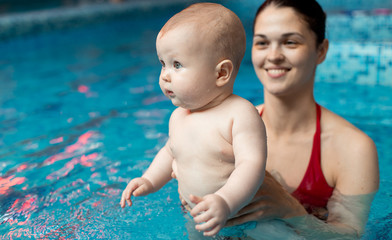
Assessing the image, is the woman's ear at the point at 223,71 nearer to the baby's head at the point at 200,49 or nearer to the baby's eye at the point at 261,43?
the baby's head at the point at 200,49

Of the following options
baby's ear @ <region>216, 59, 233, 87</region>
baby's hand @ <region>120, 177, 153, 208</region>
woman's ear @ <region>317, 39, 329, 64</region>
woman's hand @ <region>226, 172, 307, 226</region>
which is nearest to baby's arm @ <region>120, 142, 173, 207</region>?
baby's hand @ <region>120, 177, 153, 208</region>

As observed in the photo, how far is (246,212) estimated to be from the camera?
2.03 meters

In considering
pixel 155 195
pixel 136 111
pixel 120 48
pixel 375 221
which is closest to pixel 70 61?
pixel 120 48

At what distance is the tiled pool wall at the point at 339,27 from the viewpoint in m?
6.47

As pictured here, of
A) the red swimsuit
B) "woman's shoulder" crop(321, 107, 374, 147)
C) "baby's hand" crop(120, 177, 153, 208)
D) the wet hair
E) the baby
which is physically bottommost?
the red swimsuit

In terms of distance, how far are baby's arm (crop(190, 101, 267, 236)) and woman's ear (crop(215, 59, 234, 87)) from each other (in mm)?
114

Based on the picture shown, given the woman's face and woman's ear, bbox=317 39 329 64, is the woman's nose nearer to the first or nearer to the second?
the woman's face

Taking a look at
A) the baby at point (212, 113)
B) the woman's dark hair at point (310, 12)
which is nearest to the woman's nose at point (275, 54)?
the woman's dark hair at point (310, 12)

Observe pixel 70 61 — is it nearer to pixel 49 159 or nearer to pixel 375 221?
pixel 49 159

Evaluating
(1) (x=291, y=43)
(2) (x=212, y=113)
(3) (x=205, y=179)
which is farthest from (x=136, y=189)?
(1) (x=291, y=43)

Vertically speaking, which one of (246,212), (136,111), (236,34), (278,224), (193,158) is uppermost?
(236,34)

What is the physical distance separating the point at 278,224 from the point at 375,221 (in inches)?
33.4

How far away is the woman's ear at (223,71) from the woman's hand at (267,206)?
1.79 ft

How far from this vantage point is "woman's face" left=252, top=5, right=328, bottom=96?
2381 mm
